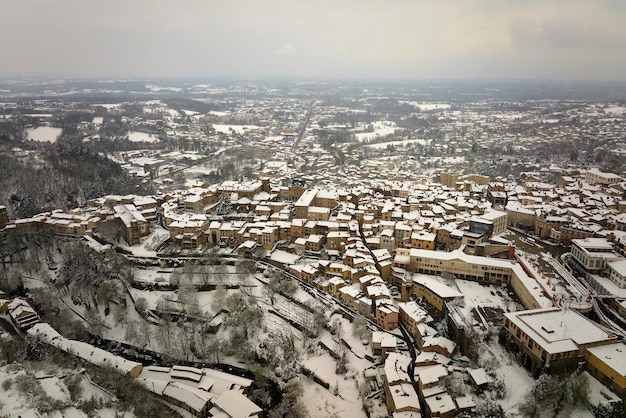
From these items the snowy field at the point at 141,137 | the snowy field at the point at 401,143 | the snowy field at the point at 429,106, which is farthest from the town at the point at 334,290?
the snowy field at the point at 429,106

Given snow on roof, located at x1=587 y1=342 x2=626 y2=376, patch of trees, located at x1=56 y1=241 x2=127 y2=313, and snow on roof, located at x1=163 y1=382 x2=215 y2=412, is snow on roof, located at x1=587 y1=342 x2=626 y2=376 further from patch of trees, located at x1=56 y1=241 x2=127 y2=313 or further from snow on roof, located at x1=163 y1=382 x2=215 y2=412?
patch of trees, located at x1=56 y1=241 x2=127 y2=313

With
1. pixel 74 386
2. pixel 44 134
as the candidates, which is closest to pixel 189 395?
pixel 74 386

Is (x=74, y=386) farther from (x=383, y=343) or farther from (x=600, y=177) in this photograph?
(x=600, y=177)

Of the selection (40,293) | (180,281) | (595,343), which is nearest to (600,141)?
(595,343)

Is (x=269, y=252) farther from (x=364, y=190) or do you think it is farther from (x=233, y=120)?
(x=233, y=120)

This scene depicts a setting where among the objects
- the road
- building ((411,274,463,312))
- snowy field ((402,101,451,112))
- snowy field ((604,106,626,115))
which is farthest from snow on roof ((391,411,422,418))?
snowy field ((402,101,451,112))
